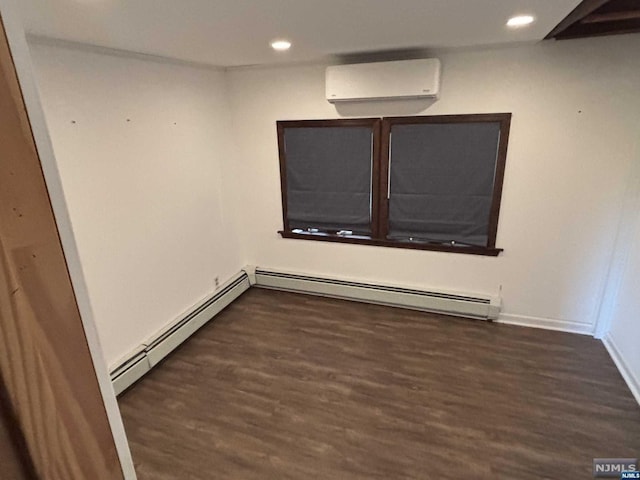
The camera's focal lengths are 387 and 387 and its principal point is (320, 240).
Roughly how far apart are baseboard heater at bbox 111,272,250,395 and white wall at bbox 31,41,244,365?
0.09 metres

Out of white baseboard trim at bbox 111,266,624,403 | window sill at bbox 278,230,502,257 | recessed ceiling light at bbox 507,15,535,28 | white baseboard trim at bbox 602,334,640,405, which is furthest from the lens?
window sill at bbox 278,230,502,257

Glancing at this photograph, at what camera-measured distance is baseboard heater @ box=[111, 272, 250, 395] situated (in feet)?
9.50

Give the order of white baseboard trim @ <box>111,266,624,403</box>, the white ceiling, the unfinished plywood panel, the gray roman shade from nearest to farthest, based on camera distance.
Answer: the unfinished plywood panel
the white ceiling
white baseboard trim @ <box>111,266,624,403</box>
the gray roman shade

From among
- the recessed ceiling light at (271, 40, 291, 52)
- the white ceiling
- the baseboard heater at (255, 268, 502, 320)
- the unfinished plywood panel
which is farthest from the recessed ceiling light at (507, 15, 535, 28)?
the unfinished plywood panel

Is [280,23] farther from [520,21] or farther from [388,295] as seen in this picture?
[388,295]

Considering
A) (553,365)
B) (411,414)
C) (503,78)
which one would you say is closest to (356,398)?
(411,414)

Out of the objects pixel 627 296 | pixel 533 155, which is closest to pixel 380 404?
pixel 627 296

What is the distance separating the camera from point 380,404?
2.72m

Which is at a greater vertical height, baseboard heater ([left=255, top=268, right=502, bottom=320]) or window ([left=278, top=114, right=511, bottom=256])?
window ([left=278, top=114, right=511, bottom=256])

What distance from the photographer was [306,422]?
2.59m

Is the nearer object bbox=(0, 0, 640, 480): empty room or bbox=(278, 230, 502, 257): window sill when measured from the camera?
bbox=(0, 0, 640, 480): empty room

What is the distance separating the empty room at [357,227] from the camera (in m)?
2.30

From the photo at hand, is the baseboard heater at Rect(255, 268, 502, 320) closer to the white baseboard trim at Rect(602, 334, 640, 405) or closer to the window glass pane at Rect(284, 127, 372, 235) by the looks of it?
the window glass pane at Rect(284, 127, 372, 235)

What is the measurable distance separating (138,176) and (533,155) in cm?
318
